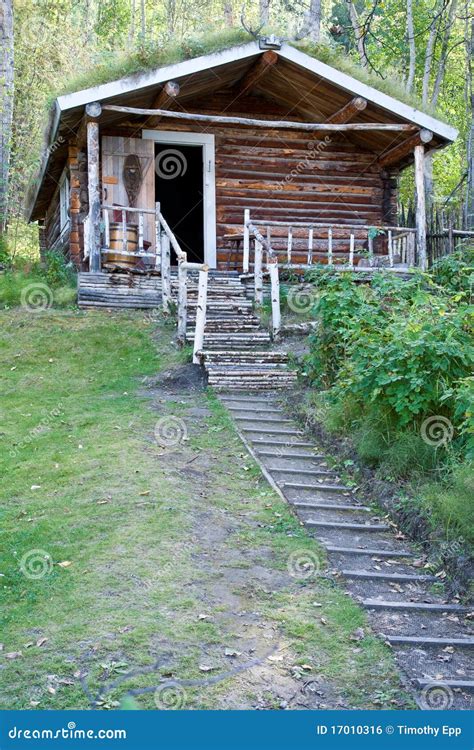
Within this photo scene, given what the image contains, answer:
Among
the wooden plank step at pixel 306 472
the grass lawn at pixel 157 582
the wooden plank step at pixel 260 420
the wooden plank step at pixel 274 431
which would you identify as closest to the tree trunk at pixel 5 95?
the grass lawn at pixel 157 582

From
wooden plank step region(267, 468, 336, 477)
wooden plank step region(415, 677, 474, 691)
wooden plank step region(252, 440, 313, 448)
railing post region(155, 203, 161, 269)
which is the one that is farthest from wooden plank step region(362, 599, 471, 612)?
railing post region(155, 203, 161, 269)

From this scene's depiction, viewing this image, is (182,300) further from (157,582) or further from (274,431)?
(157,582)

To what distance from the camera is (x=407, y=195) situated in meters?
28.6

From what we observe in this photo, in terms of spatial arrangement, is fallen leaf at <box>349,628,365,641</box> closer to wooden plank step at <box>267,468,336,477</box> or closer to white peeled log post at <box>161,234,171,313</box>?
wooden plank step at <box>267,468,336,477</box>

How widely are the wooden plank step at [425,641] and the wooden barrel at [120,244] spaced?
35.4 ft

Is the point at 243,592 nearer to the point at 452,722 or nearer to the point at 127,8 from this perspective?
the point at 452,722

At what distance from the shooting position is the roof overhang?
14.3 meters

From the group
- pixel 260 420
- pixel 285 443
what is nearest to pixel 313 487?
pixel 285 443

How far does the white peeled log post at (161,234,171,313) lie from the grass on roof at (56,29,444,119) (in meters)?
3.08

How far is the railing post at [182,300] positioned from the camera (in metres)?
12.2

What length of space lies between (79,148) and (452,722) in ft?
46.5

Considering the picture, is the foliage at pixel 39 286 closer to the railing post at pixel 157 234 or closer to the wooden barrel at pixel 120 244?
the wooden barrel at pixel 120 244

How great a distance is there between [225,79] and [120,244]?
3988 millimetres

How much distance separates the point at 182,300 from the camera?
12.3m
